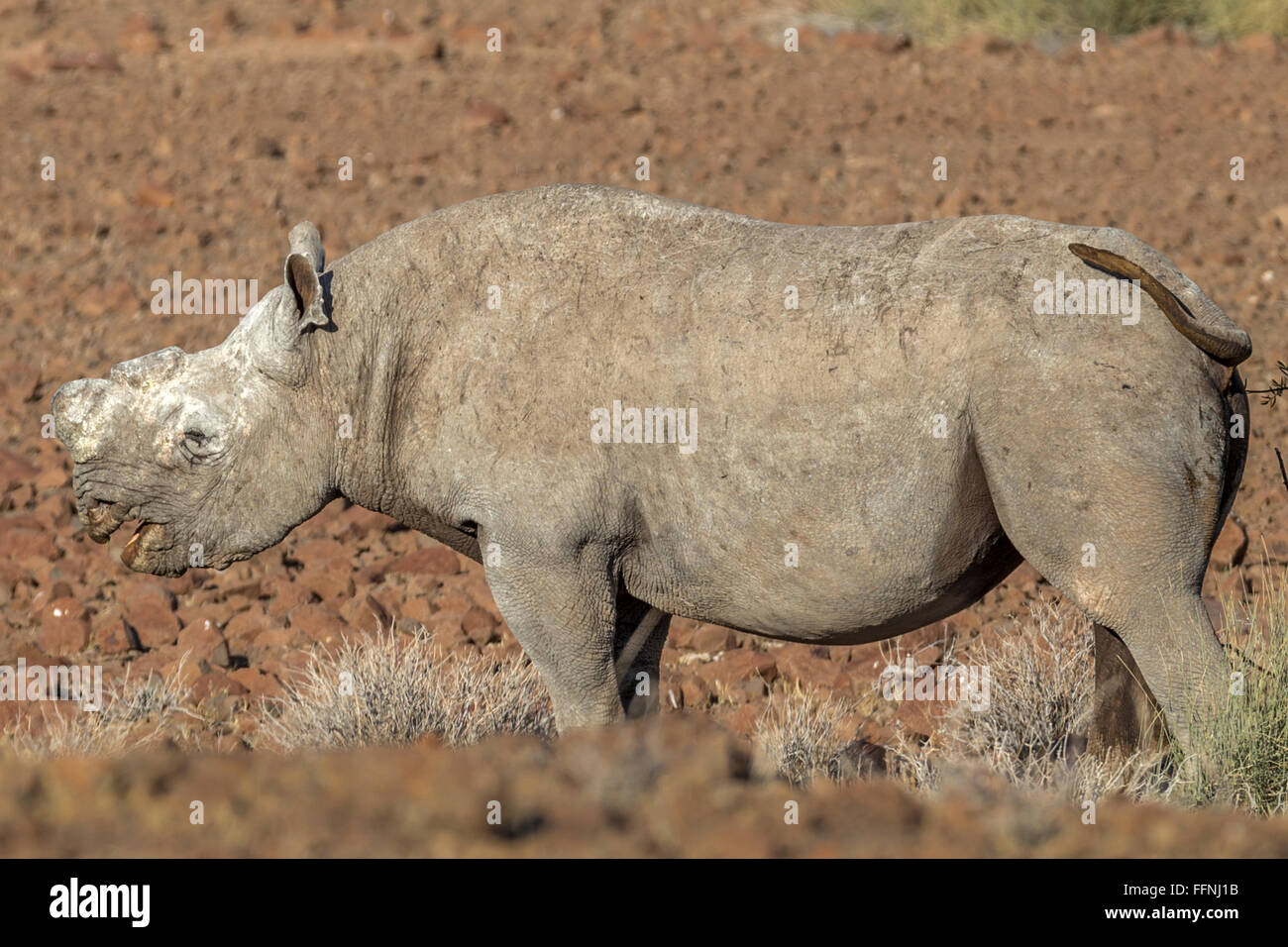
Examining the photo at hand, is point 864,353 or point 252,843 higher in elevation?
point 864,353

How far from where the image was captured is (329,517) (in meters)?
10.1

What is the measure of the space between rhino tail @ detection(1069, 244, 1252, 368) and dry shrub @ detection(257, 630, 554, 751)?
2805mm

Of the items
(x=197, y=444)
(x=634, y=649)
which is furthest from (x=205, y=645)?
(x=634, y=649)

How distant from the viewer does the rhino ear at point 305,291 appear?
4988mm

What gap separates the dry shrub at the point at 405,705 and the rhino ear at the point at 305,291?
1.60 metres

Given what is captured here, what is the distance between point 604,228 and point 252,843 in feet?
8.25

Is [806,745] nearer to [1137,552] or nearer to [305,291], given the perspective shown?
[1137,552]

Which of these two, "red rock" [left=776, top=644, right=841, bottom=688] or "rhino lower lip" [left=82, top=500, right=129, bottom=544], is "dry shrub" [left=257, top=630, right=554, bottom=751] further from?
"red rock" [left=776, top=644, right=841, bottom=688]

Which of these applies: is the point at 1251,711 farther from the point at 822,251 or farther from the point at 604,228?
the point at 604,228

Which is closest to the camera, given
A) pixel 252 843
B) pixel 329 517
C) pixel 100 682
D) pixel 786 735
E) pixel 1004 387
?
pixel 252 843

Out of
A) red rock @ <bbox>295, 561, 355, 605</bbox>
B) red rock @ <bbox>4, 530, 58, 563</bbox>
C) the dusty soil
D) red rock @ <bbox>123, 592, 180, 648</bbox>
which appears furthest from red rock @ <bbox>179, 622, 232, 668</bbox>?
red rock @ <bbox>4, 530, 58, 563</bbox>

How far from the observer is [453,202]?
14.3m

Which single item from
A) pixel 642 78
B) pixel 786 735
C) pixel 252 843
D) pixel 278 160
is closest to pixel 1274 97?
pixel 642 78

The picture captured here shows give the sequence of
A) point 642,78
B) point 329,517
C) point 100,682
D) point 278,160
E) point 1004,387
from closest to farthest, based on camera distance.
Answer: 1. point 1004,387
2. point 100,682
3. point 329,517
4. point 278,160
5. point 642,78
